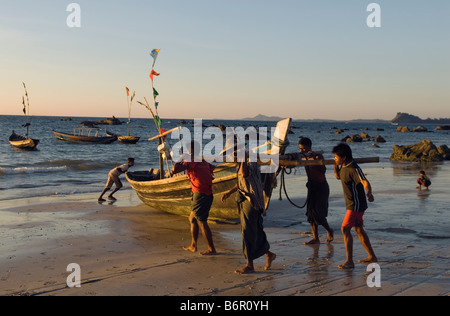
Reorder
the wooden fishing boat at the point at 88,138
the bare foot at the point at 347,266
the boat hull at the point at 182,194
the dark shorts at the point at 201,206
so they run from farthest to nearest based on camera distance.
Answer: the wooden fishing boat at the point at 88,138, the boat hull at the point at 182,194, the dark shorts at the point at 201,206, the bare foot at the point at 347,266

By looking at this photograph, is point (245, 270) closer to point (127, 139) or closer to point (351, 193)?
point (351, 193)

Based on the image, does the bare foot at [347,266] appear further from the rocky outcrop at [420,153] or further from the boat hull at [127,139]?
the boat hull at [127,139]

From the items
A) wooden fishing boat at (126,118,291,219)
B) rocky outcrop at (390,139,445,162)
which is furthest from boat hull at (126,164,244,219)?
rocky outcrop at (390,139,445,162)

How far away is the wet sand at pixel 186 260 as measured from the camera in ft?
18.2

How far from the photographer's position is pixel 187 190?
33.4 feet

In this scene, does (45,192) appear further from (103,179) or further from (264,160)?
(264,160)

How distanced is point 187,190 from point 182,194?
24 centimetres

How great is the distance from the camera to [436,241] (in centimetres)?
786

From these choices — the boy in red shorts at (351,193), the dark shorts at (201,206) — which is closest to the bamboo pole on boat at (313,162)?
the boy in red shorts at (351,193)

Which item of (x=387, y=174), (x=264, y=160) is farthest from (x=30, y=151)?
(x=264, y=160)

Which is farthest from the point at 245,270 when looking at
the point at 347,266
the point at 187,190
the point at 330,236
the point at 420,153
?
the point at 420,153

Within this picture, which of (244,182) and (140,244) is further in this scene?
(140,244)

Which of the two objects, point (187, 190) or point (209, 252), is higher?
point (187, 190)
